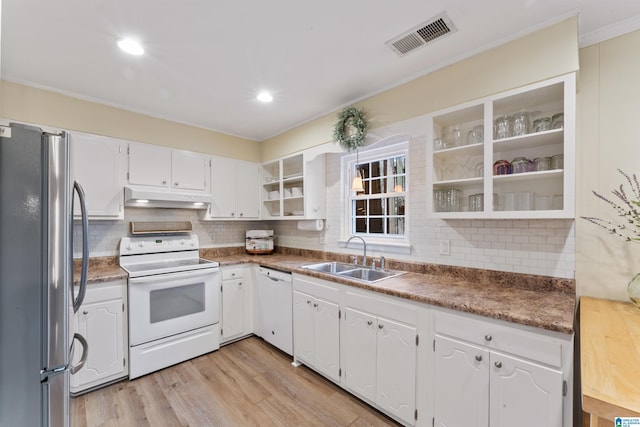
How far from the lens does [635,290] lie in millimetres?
1535

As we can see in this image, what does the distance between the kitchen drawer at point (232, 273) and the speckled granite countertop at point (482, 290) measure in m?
0.81

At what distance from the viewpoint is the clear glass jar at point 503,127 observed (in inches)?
71.7

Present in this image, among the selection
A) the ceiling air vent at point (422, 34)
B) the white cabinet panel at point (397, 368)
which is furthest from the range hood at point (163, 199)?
the ceiling air vent at point (422, 34)

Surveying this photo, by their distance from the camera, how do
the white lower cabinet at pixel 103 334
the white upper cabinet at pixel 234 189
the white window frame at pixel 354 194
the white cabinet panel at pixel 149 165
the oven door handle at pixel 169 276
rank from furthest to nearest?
the white upper cabinet at pixel 234 189 < the white cabinet panel at pixel 149 165 < the white window frame at pixel 354 194 < the oven door handle at pixel 169 276 < the white lower cabinet at pixel 103 334

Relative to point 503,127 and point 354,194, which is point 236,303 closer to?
point 354,194

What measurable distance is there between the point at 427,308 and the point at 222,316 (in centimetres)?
225

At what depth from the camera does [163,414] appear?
2.03 m

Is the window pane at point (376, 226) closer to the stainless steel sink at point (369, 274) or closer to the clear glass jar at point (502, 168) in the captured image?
the stainless steel sink at point (369, 274)

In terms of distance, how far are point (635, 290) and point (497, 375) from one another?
0.92m

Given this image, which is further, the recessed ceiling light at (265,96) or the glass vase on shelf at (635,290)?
the recessed ceiling light at (265,96)

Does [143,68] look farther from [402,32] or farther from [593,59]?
[593,59]

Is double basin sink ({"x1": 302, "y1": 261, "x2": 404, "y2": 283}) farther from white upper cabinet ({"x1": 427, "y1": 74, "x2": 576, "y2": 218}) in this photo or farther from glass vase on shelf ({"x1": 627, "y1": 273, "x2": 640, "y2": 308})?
glass vase on shelf ({"x1": 627, "y1": 273, "x2": 640, "y2": 308})

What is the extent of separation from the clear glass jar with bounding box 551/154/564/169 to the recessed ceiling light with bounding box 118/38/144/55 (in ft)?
9.02

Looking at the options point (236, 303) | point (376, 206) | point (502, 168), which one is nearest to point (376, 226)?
point (376, 206)
